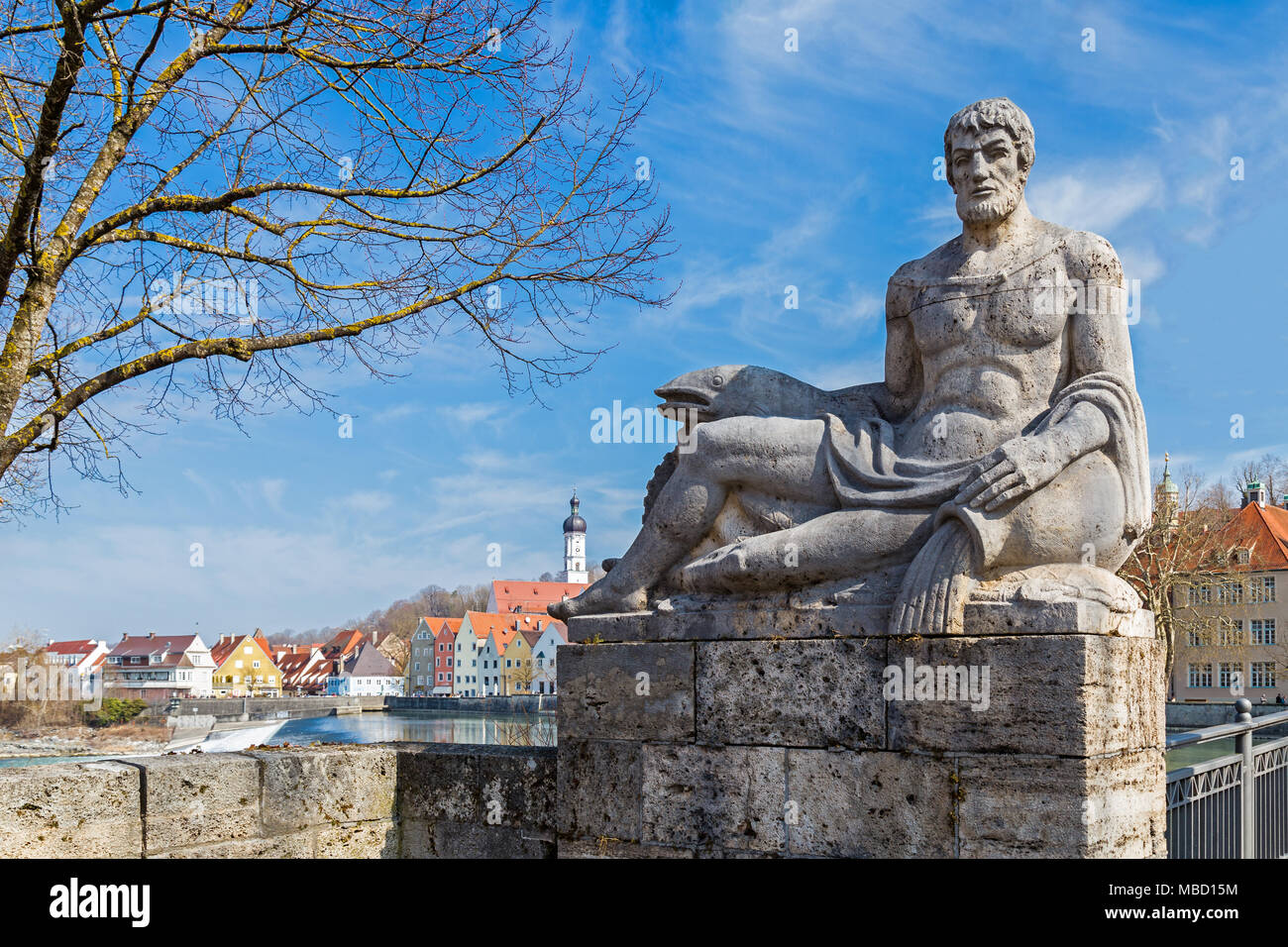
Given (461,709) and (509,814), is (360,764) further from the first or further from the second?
(461,709)

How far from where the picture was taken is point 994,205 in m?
4.05

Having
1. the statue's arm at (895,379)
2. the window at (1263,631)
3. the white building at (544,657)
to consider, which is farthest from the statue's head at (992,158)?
the white building at (544,657)

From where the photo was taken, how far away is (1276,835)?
6.91m

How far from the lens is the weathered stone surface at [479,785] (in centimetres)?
452

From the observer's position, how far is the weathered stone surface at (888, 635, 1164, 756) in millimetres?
3199

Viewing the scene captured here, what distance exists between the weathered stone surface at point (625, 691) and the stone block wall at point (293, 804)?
0.40m

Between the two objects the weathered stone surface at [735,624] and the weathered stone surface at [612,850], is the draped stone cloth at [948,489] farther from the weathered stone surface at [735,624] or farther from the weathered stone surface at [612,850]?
the weathered stone surface at [612,850]

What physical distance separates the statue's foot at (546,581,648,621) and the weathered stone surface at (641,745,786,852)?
1.98ft

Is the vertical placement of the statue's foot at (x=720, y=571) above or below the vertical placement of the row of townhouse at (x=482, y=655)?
above

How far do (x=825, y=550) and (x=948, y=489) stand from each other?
481mm

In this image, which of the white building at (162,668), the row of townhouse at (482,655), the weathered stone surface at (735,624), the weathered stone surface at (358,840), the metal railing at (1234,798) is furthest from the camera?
the white building at (162,668)

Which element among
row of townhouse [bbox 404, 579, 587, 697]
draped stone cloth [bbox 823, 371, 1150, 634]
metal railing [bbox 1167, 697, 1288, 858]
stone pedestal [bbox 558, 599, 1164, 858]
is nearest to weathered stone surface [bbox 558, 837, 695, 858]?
stone pedestal [bbox 558, 599, 1164, 858]

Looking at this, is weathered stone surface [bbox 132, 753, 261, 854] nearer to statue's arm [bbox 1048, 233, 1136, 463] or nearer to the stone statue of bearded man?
the stone statue of bearded man

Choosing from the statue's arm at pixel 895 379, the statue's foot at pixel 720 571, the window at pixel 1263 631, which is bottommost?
the window at pixel 1263 631
